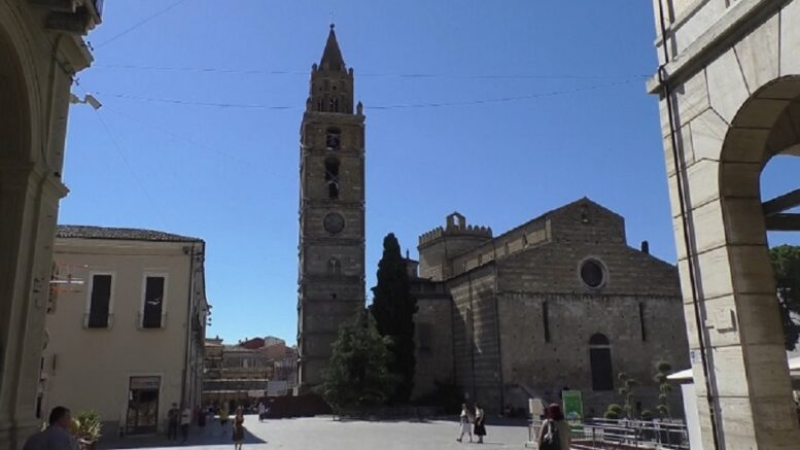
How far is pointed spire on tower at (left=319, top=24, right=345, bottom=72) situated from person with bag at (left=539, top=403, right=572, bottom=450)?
43193 millimetres

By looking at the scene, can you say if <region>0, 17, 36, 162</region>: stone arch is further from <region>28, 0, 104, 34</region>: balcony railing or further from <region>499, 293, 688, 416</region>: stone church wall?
A: <region>499, 293, 688, 416</region>: stone church wall

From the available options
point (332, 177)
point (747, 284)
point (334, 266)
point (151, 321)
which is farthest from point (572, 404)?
point (332, 177)

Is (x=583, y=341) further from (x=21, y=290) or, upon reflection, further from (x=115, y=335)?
(x=21, y=290)

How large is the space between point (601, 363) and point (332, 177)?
70.4 ft

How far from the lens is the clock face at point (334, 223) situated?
137 feet

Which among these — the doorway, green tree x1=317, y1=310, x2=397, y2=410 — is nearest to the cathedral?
green tree x1=317, y1=310, x2=397, y2=410

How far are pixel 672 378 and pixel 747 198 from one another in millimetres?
9365

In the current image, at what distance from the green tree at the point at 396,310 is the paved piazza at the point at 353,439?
881cm

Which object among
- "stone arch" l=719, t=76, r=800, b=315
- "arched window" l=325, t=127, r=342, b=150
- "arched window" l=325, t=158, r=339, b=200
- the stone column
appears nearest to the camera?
"stone arch" l=719, t=76, r=800, b=315

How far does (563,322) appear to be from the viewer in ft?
111

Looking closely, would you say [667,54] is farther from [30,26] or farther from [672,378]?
[672,378]

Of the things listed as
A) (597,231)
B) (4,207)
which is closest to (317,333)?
(597,231)

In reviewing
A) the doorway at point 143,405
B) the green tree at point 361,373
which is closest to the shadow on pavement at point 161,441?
the doorway at point 143,405

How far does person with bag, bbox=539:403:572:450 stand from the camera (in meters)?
6.63
